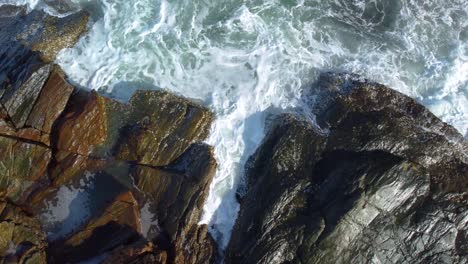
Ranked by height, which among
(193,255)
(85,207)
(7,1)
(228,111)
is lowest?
(193,255)

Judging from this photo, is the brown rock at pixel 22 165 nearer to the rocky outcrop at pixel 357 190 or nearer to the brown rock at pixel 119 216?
the brown rock at pixel 119 216

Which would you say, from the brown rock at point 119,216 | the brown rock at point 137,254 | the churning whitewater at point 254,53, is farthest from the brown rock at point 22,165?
the brown rock at point 137,254

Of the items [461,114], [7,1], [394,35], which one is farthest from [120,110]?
[461,114]

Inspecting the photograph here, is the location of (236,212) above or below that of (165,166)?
below

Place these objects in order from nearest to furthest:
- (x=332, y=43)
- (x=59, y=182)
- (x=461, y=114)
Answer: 1. (x=59, y=182)
2. (x=461, y=114)
3. (x=332, y=43)

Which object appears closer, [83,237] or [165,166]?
[83,237]

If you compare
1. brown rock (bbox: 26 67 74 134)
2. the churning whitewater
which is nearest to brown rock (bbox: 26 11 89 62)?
the churning whitewater

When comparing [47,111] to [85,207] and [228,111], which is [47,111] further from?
[228,111]

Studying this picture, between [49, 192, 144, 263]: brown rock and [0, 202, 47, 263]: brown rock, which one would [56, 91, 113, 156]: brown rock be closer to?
[49, 192, 144, 263]: brown rock
